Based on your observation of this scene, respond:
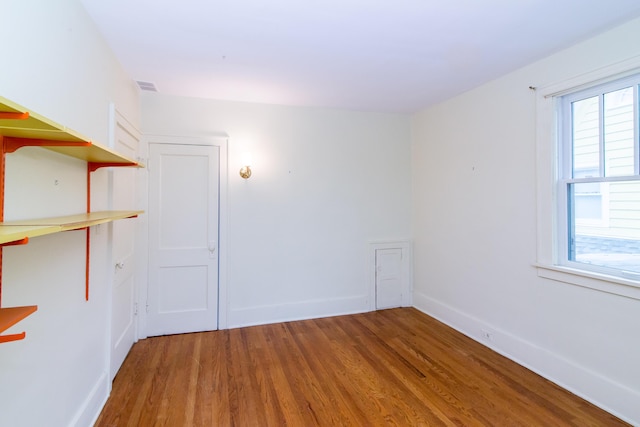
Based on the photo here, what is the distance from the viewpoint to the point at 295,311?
3869mm

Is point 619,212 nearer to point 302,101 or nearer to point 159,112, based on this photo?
point 302,101

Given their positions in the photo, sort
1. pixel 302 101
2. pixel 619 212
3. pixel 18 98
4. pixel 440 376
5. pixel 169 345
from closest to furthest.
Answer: pixel 18 98 → pixel 619 212 → pixel 440 376 → pixel 169 345 → pixel 302 101

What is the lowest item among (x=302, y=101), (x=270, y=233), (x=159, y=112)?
(x=270, y=233)

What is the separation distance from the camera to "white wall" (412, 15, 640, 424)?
221cm

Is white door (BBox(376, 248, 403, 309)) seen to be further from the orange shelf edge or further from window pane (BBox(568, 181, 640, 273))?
the orange shelf edge

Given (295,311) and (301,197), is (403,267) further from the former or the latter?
(301,197)

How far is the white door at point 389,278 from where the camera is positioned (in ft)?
13.9

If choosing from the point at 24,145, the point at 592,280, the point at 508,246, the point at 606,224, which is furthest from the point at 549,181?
the point at 24,145

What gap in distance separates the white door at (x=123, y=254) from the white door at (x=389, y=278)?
9.49 ft

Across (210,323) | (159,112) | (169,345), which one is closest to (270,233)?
(210,323)

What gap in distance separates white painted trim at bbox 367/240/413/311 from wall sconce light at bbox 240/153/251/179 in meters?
1.83

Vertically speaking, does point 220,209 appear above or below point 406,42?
below

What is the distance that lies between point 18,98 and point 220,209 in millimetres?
2359

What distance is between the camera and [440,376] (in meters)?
2.61
